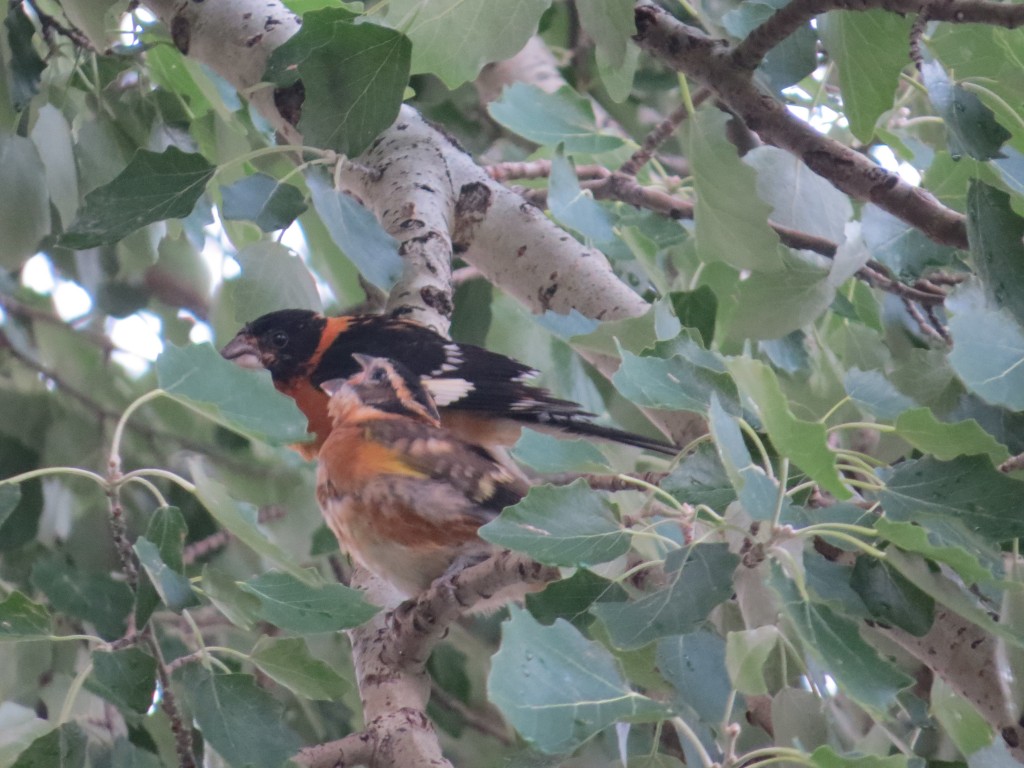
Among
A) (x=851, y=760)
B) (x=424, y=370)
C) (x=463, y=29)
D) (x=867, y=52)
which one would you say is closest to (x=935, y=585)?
(x=851, y=760)

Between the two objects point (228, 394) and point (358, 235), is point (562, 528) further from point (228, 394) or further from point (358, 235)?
point (358, 235)

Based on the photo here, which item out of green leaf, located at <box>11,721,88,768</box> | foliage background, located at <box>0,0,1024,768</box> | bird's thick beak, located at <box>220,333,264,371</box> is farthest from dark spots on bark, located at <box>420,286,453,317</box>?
green leaf, located at <box>11,721,88,768</box>

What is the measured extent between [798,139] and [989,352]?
39 cm

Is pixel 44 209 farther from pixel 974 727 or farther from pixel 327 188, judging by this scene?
pixel 974 727

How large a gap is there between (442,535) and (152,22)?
126cm

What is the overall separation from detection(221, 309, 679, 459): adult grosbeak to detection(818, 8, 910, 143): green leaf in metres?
0.59

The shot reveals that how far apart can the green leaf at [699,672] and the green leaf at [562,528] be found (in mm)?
96

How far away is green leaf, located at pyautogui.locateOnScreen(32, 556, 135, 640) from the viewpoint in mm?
1317

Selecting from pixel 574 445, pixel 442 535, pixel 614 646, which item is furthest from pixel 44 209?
pixel 614 646

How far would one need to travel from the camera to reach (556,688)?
0.93 m

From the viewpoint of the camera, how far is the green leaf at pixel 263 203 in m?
1.58

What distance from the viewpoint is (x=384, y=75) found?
142cm

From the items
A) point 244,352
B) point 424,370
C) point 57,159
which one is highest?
point 57,159

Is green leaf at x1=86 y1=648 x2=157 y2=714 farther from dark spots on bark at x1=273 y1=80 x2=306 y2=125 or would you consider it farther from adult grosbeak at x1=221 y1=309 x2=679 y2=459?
dark spots on bark at x1=273 y1=80 x2=306 y2=125
